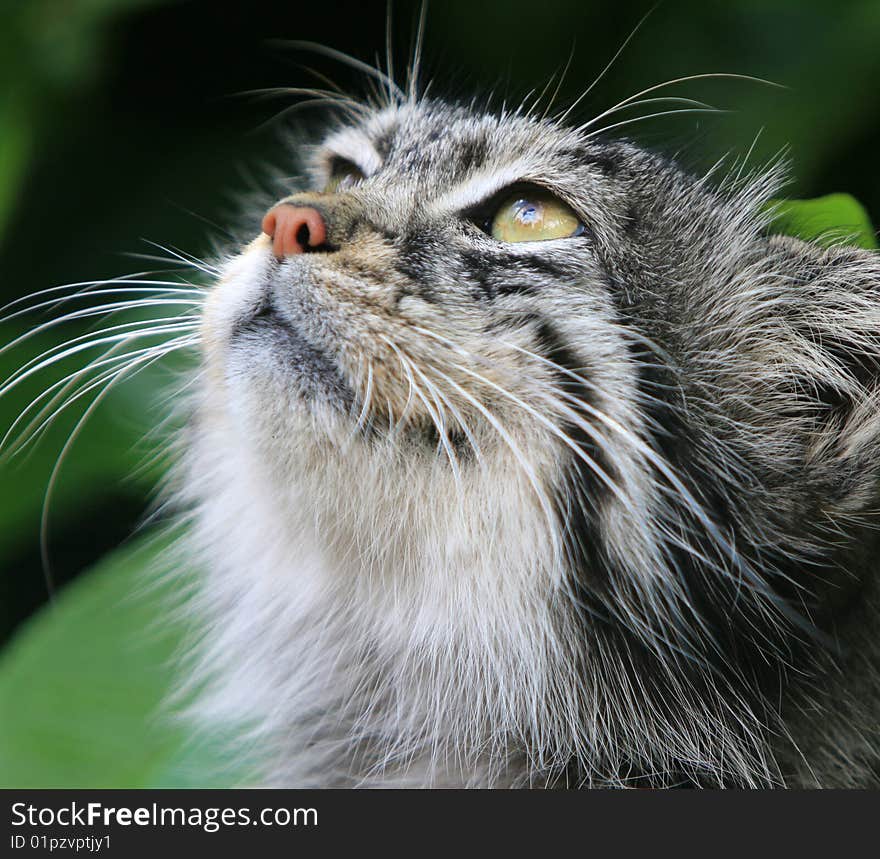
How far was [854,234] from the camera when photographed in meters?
1.24

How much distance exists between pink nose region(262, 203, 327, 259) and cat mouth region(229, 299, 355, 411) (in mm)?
65

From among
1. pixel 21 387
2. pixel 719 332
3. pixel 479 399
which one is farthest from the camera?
pixel 21 387

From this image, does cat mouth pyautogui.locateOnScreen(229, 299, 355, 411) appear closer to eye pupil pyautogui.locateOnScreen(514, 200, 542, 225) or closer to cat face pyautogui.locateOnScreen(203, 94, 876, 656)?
cat face pyautogui.locateOnScreen(203, 94, 876, 656)

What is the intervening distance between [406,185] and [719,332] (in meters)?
0.43

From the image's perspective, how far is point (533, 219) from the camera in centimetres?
117

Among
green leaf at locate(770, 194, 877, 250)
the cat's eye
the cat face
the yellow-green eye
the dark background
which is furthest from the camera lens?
the dark background

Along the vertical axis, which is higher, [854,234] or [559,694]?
[854,234]

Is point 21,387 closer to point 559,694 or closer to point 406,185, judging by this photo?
point 406,185

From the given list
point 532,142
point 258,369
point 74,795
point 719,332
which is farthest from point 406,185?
point 74,795

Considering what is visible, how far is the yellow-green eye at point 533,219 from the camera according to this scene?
1.15 m

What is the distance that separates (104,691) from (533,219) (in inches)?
38.9

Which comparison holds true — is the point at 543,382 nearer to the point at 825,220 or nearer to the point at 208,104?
the point at 825,220

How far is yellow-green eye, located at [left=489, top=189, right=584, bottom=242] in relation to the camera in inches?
45.2

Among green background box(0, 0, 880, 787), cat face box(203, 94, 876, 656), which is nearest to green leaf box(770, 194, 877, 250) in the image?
green background box(0, 0, 880, 787)
